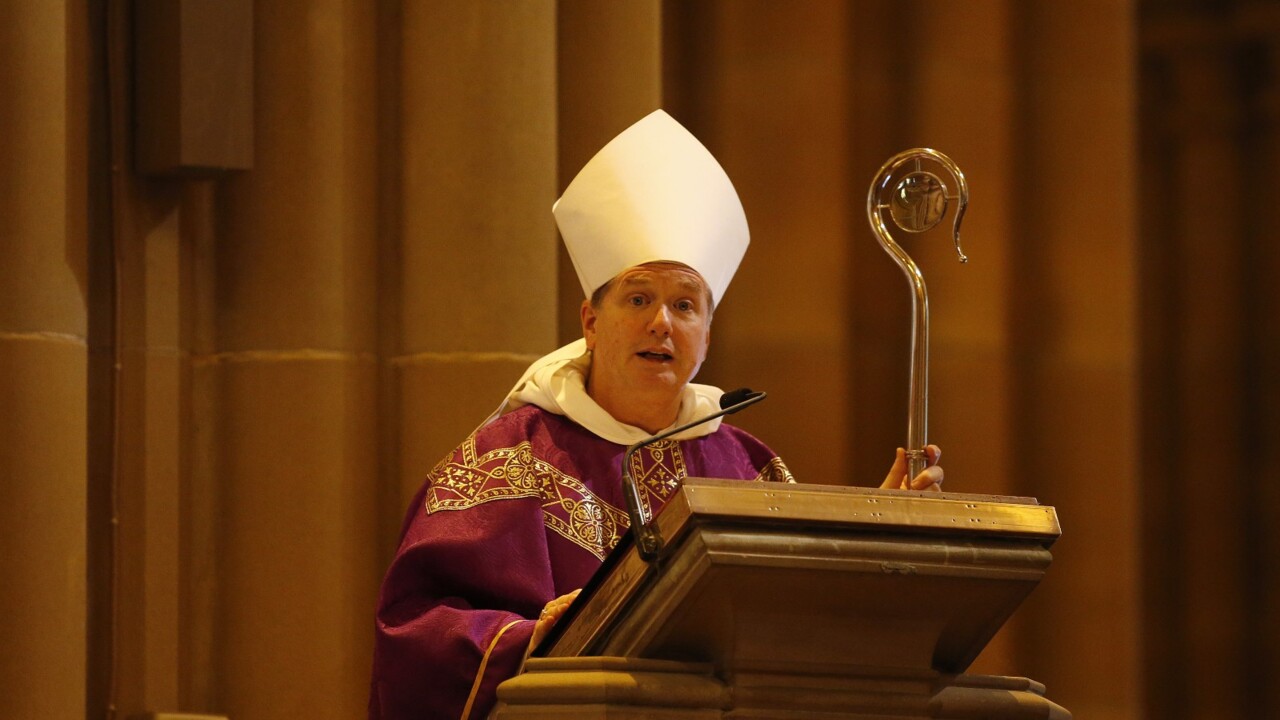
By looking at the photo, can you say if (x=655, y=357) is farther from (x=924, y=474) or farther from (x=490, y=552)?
(x=924, y=474)

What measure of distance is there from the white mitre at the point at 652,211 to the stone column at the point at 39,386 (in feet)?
3.72

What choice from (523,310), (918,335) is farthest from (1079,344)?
(918,335)

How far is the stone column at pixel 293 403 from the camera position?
436 cm

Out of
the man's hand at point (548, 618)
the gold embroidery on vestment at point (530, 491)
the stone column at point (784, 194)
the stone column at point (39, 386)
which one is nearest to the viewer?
the man's hand at point (548, 618)

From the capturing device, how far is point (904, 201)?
2.96 meters

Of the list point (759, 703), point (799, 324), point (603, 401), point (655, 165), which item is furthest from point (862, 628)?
point (799, 324)

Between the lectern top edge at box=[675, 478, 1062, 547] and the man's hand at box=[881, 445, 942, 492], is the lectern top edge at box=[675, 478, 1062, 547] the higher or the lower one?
the higher one

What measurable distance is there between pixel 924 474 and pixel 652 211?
36.2 inches

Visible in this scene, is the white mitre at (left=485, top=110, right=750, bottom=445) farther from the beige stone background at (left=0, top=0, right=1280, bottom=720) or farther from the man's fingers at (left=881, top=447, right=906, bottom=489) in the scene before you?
the beige stone background at (left=0, top=0, right=1280, bottom=720)

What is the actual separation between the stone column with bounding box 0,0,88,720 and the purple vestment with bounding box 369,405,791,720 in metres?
0.98

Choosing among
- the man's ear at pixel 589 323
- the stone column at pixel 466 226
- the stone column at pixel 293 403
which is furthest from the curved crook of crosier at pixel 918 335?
the stone column at pixel 293 403

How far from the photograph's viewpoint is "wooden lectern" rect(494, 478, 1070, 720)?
2.26 m

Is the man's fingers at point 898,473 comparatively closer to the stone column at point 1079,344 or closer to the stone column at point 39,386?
the stone column at point 39,386

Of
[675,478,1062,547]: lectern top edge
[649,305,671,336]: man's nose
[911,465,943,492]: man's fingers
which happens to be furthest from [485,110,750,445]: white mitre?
[675,478,1062,547]: lectern top edge
